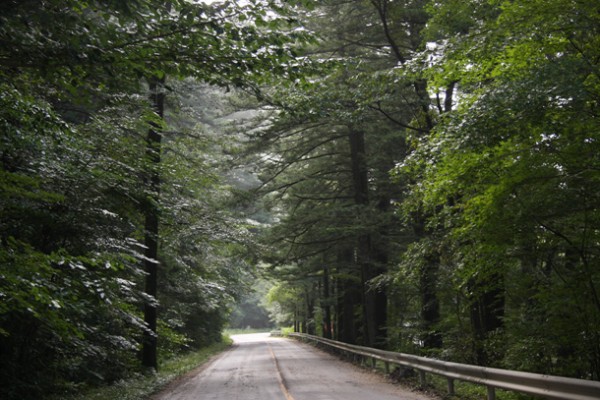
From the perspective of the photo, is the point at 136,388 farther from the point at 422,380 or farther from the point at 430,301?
the point at 430,301

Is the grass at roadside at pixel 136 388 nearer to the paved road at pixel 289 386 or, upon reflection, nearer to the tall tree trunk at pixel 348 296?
the paved road at pixel 289 386

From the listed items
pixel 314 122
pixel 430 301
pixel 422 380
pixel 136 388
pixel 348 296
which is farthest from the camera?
pixel 348 296

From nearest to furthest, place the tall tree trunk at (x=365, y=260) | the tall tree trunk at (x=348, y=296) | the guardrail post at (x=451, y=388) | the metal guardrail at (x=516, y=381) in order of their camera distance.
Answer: the metal guardrail at (x=516, y=381)
the guardrail post at (x=451, y=388)
the tall tree trunk at (x=365, y=260)
the tall tree trunk at (x=348, y=296)

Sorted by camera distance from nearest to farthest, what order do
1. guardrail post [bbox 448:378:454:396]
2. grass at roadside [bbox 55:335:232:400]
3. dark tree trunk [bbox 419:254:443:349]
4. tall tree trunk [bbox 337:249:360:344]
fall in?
guardrail post [bbox 448:378:454:396]
grass at roadside [bbox 55:335:232:400]
dark tree trunk [bbox 419:254:443:349]
tall tree trunk [bbox 337:249:360:344]

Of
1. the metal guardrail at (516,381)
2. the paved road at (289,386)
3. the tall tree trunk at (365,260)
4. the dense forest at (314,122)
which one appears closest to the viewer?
the metal guardrail at (516,381)

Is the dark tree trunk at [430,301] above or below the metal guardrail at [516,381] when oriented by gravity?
above

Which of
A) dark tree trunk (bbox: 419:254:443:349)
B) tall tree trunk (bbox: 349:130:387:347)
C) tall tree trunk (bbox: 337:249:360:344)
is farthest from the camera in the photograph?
tall tree trunk (bbox: 337:249:360:344)

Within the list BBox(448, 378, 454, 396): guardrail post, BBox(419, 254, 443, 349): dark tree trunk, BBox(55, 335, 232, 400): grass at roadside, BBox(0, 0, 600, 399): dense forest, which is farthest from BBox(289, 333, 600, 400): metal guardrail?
BBox(55, 335, 232, 400): grass at roadside

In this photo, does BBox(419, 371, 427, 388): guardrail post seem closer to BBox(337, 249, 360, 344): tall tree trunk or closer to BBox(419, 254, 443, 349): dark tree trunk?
BBox(419, 254, 443, 349): dark tree trunk

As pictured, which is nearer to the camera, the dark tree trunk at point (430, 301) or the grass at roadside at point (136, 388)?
the grass at roadside at point (136, 388)

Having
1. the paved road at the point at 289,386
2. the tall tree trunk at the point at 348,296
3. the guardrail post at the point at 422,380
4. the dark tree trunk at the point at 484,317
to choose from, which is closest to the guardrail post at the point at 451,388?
the paved road at the point at 289,386

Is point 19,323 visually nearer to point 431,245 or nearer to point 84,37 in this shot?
point 84,37

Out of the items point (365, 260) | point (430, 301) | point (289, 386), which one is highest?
point (365, 260)

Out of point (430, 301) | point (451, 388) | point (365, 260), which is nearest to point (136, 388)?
point (451, 388)
